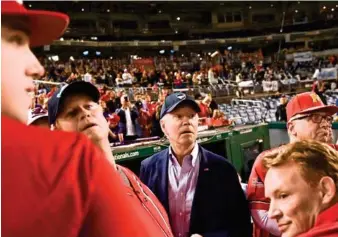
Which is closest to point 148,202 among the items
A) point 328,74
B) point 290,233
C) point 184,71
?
point 290,233

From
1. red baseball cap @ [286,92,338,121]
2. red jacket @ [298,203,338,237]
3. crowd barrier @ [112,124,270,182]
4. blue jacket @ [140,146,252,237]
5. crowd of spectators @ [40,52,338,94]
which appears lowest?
crowd barrier @ [112,124,270,182]

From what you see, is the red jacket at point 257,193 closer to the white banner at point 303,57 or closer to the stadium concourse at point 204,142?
the stadium concourse at point 204,142

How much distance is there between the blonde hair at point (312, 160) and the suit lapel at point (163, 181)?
1022mm

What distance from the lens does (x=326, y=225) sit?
4.41 ft

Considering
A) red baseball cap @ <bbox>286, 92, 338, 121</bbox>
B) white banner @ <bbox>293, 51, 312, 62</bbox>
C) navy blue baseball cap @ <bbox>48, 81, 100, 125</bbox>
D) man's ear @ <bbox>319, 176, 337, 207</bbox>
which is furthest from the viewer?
white banner @ <bbox>293, 51, 312, 62</bbox>

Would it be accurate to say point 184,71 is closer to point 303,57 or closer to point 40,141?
point 303,57

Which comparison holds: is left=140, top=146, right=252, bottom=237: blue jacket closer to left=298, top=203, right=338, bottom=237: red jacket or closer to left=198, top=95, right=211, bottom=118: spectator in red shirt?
left=298, top=203, right=338, bottom=237: red jacket

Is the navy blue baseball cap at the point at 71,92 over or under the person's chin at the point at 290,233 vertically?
over

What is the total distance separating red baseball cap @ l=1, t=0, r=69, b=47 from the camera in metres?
0.78

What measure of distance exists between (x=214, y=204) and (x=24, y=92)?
178 cm

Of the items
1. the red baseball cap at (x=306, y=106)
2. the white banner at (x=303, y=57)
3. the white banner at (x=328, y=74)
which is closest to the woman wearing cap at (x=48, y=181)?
the red baseball cap at (x=306, y=106)

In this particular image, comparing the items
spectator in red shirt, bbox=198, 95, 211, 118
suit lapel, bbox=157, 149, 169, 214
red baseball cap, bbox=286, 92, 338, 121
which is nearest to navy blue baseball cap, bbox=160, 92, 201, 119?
suit lapel, bbox=157, 149, 169, 214

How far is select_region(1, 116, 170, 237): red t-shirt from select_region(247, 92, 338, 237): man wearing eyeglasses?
1.77 metres

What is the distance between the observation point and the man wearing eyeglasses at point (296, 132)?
2460 mm
